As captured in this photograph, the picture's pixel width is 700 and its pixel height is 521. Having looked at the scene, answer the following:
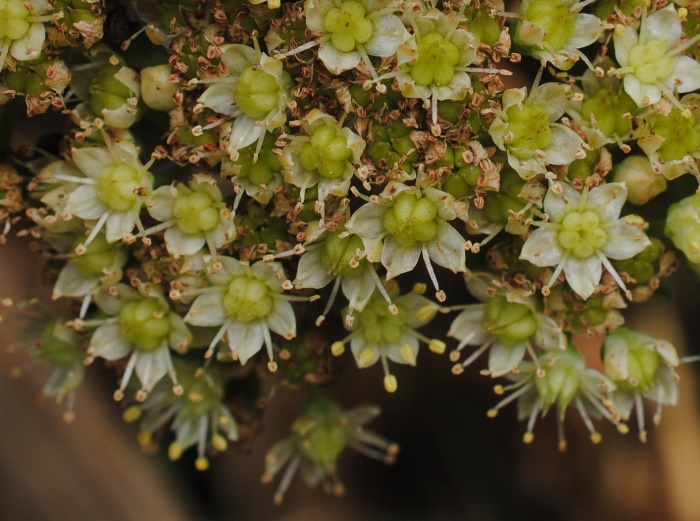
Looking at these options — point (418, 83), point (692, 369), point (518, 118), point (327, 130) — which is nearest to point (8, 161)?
point (327, 130)

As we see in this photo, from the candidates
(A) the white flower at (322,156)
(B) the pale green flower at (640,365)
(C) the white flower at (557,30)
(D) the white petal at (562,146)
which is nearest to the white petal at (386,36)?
(A) the white flower at (322,156)

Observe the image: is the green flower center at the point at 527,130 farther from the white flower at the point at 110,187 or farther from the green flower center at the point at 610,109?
the white flower at the point at 110,187

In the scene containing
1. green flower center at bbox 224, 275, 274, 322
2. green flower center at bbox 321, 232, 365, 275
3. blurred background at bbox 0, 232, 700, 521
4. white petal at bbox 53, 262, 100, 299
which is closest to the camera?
green flower center at bbox 321, 232, 365, 275

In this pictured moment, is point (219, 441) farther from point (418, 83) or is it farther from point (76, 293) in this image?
point (418, 83)

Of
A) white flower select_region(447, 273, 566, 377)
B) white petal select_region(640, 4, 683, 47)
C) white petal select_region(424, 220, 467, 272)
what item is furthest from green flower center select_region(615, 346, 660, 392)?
white petal select_region(640, 4, 683, 47)

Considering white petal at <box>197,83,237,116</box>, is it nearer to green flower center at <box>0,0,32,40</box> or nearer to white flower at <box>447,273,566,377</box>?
green flower center at <box>0,0,32,40</box>
